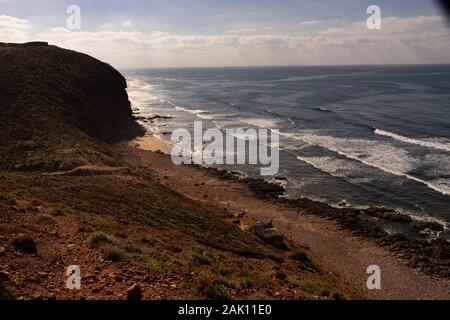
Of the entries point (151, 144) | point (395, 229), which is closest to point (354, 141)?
point (151, 144)

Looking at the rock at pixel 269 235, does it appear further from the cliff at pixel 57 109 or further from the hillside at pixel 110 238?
the cliff at pixel 57 109

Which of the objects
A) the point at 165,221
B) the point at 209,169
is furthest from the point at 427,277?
the point at 209,169

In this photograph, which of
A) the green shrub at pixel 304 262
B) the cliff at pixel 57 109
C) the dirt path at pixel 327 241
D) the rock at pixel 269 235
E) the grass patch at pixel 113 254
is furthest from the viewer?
the cliff at pixel 57 109

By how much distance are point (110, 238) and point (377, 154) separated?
47129 millimetres

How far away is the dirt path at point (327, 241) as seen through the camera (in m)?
25.8

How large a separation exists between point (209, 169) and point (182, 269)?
118 feet

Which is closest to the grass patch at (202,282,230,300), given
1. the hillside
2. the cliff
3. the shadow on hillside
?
the hillside

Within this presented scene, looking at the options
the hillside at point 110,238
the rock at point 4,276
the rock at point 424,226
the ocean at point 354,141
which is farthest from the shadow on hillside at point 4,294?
the ocean at point 354,141

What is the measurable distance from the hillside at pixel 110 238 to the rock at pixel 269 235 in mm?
159

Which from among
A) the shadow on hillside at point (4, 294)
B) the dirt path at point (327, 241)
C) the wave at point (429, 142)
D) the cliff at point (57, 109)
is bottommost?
the dirt path at point (327, 241)

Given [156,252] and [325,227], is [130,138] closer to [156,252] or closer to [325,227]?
[325,227]

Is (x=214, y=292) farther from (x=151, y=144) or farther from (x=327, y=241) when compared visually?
(x=151, y=144)

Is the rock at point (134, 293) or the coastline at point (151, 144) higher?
the rock at point (134, 293)

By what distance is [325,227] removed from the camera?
113ft
